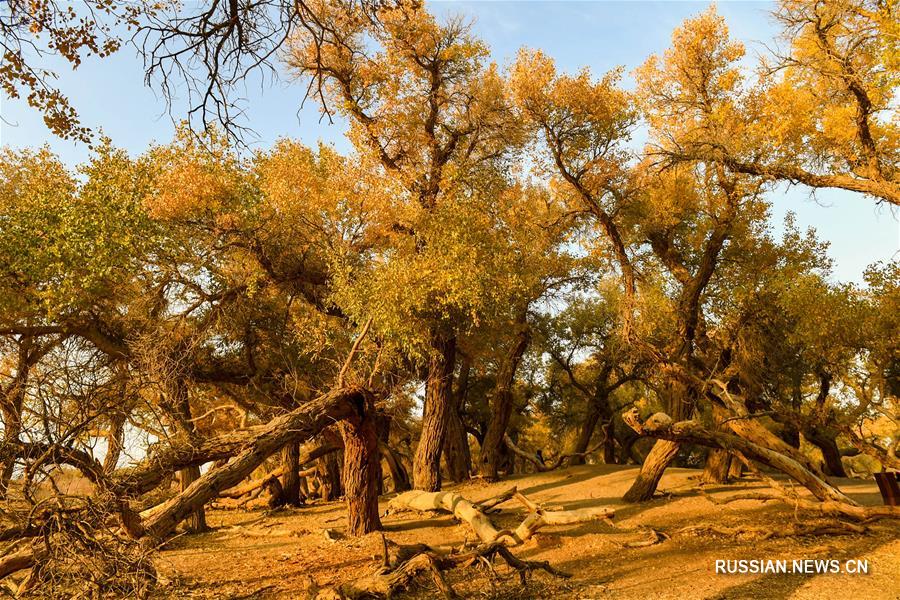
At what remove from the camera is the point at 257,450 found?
389 inches

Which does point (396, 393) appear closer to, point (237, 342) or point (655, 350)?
point (655, 350)

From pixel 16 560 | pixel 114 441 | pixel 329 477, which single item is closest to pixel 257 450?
pixel 114 441

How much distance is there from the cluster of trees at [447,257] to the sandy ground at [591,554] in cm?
105

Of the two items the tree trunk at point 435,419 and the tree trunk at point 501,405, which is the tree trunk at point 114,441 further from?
the tree trunk at point 501,405

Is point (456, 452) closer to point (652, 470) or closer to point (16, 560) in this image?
point (652, 470)

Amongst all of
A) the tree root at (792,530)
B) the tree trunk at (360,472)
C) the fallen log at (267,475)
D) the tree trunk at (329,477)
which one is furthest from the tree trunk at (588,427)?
the tree trunk at (360,472)

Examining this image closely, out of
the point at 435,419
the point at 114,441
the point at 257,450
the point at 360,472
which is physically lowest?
the point at 360,472

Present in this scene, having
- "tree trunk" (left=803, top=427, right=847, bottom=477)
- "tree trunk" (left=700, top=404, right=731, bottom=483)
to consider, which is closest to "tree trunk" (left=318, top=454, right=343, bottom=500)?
"tree trunk" (left=700, top=404, right=731, bottom=483)

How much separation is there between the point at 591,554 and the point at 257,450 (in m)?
5.72

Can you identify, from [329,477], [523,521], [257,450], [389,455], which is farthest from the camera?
[389,455]

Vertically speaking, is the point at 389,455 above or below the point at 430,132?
below

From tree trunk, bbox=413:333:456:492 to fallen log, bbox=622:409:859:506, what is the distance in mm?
5495

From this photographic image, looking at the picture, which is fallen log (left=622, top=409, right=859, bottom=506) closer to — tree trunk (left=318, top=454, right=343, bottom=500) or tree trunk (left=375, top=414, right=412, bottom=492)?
tree trunk (left=375, top=414, right=412, bottom=492)

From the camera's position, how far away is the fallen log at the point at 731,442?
37.2ft
